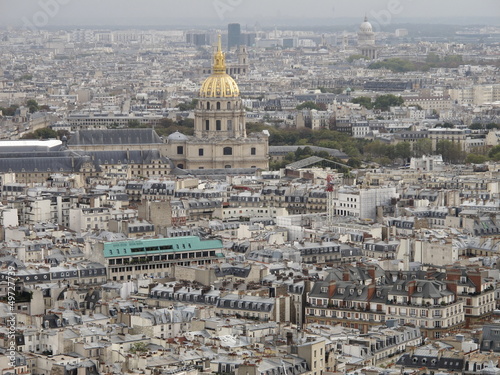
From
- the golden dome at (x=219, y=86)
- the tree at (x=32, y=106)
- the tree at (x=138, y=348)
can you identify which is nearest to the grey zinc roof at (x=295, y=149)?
the golden dome at (x=219, y=86)

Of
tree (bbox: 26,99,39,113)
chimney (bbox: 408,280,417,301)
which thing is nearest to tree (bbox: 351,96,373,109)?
tree (bbox: 26,99,39,113)

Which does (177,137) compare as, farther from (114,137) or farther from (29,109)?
(29,109)

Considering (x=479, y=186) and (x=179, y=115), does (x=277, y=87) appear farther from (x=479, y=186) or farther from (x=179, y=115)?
(x=479, y=186)

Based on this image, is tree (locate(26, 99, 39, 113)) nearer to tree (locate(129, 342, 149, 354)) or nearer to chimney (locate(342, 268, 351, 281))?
chimney (locate(342, 268, 351, 281))

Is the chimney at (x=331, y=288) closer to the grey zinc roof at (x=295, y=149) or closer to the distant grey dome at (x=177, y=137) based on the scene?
the distant grey dome at (x=177, y=137)

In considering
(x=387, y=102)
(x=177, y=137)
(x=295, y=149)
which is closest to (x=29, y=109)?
(x=387, y=102)
